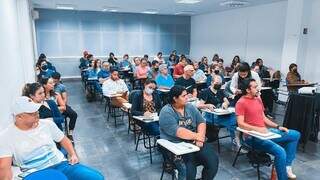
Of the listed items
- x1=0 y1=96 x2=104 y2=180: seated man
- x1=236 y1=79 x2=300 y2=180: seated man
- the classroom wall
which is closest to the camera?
x1=0 y1=96 x2=104 y2=180: seated man

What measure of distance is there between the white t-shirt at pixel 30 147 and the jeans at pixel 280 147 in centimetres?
227

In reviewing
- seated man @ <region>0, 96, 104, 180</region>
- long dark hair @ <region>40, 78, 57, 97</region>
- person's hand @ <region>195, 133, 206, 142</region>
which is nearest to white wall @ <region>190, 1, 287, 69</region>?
person's hand @ <region>195, 133, 206, 142</region>

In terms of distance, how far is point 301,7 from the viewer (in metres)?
7.17

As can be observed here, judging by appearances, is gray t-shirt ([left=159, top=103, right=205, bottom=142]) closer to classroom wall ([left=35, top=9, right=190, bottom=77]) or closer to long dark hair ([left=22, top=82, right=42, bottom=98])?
long dark hair ([left=22, top=82, right=42, bottom=98])

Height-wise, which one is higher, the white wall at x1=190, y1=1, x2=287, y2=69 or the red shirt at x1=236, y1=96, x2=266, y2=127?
the white wall at x1=190, y1=1, x2=287, y2=69

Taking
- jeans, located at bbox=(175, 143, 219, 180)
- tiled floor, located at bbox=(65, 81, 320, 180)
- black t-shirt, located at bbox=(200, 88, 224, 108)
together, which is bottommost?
tiled floor, located at bbox=(65, 81, 320, 180)

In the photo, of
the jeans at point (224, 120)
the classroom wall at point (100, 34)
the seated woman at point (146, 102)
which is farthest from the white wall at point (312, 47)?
the classroom wall at point (100, 34)

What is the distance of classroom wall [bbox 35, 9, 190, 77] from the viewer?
1155cm

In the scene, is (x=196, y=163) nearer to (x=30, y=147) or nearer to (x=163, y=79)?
(x=30, y=147)

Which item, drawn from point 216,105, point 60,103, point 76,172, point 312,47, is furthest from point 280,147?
point 312,47

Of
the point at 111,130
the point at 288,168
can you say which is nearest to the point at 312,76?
the point at 288,168

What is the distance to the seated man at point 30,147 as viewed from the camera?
2.05 meters

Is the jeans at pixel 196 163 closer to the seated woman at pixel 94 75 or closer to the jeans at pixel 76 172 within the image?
the jeans at pixel 76 172

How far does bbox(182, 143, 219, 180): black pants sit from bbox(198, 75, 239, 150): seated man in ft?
4.68
